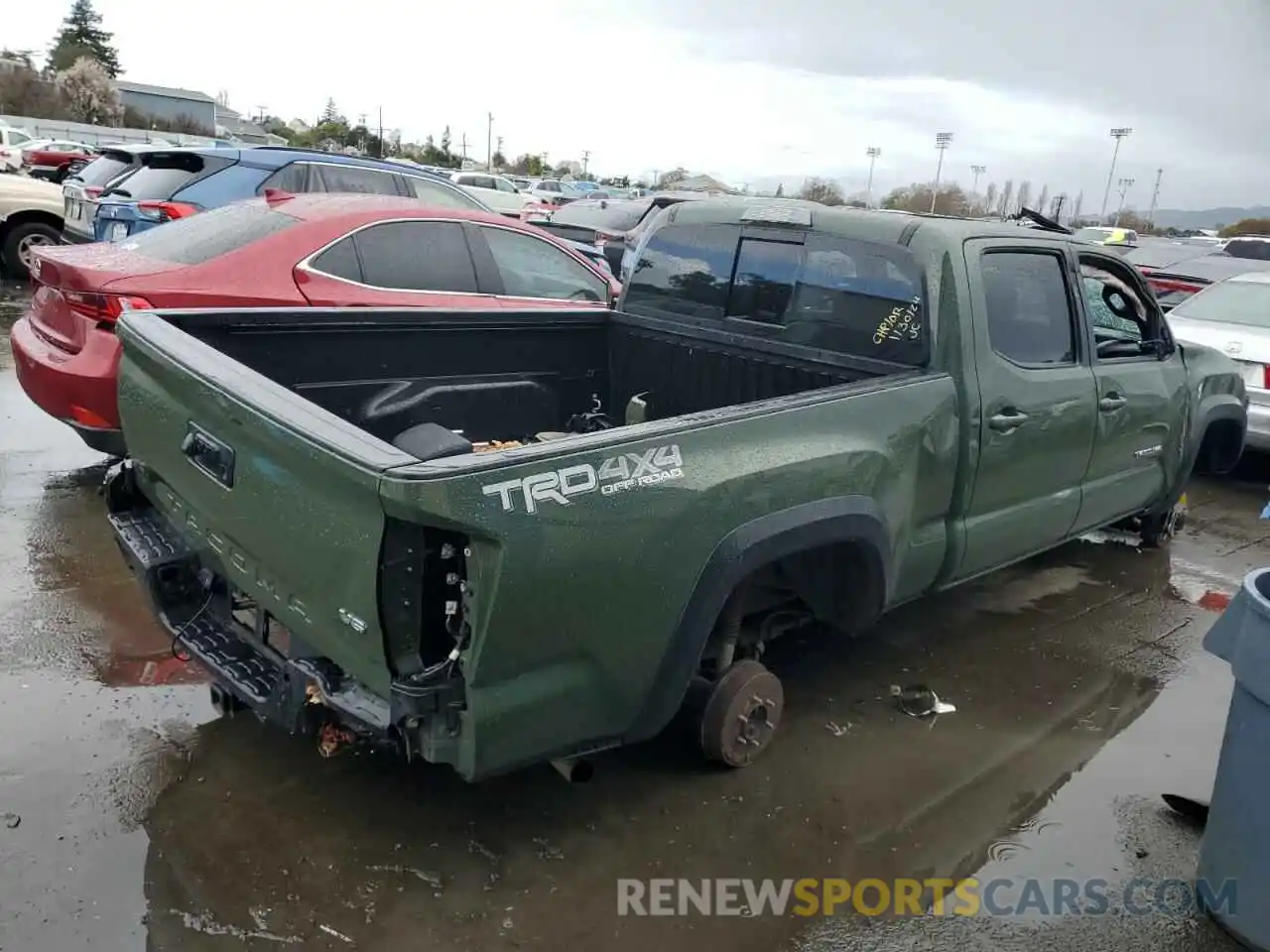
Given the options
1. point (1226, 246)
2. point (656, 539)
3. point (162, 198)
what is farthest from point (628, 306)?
point (1226, 246)

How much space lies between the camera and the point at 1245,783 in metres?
2.78

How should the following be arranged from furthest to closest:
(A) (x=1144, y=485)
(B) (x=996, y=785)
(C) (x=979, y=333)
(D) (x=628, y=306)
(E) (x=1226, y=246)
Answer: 1. (E) (x=1226, y=246)
2. (A) (x=1144, y=485)
3. (D) (x=628, y=306)
4. (C) (x=979, y=333)
5. (B) (x=996, y=785)

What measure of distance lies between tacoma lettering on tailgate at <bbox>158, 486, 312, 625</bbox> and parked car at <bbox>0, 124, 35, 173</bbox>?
26.0m

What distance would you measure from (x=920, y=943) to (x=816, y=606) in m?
1.18

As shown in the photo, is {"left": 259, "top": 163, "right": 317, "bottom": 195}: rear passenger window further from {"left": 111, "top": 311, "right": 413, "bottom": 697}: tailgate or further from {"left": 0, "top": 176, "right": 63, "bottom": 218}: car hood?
{"left": 0, "top": 176, "right": 63, "bottom": 218}: car hood

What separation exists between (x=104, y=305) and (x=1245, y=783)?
5.09 m

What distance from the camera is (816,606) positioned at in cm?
365

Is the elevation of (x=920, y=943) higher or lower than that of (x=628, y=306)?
lower

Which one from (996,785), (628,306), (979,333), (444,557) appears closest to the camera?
(444,557)

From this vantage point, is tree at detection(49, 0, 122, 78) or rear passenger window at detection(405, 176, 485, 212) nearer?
rear passenger window at detection(405, 176, 485, 212)

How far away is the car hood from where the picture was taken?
40.0 feet

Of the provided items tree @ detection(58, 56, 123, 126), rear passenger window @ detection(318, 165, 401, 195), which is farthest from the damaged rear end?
tree @ detection(58, 56, 123, 126)

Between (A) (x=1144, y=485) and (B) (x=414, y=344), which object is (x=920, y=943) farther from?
(A) (x=1144, y=485)

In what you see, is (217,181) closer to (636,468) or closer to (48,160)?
(636,468)
